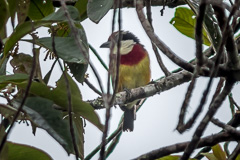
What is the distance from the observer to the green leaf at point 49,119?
1506 millimetres

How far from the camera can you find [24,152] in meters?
1.50

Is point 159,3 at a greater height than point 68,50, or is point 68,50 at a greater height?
point 68,50

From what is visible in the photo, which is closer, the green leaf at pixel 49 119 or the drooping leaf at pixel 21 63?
the green leaf at pixel 49 119

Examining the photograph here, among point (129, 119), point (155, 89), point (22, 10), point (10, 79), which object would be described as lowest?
point (129, 119)

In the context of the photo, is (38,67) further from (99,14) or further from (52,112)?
(52,112)

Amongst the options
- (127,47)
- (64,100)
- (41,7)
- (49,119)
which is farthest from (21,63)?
(127,47)

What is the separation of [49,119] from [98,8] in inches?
25.3

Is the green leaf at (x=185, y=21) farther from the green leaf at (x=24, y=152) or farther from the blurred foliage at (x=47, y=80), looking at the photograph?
the green leaf at (x=24, y=152)

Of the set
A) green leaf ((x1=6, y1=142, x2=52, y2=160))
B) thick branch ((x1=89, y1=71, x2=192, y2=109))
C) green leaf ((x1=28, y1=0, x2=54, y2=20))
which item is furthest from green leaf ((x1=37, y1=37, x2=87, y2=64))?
thick branch ((x1=89, y1=71, x2=192, y2=109))

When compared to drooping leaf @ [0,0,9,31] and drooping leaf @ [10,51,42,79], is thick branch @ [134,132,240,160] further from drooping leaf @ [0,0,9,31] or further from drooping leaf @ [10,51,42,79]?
drooping leaf @ [10,51,42,79]

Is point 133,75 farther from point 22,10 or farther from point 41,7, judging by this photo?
point 22,10

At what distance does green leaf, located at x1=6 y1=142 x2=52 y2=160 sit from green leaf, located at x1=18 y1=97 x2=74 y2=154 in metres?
0.06

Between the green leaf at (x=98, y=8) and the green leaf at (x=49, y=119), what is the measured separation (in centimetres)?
50

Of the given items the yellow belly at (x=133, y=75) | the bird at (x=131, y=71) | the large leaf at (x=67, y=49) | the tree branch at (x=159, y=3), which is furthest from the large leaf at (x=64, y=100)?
the yellow belly at (x=133, y=75)
